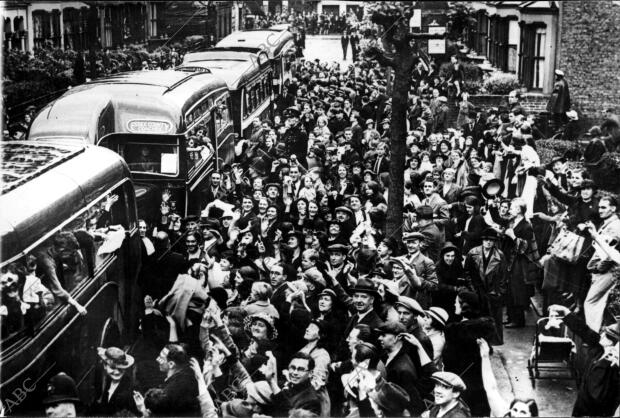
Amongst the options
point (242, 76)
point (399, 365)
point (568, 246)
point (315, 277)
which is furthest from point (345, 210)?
point (242, 76)

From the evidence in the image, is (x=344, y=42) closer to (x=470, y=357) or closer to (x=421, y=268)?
(x=421, y=268)

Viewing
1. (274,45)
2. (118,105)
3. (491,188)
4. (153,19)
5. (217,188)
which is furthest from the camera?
(274,45)

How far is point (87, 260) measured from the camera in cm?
777

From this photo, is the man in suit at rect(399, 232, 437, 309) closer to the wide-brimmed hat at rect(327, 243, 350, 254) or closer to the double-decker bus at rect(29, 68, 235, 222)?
the wide-brimmed hat at rect(327, 243, 350, 254)

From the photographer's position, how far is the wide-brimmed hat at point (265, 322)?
6.83 meters

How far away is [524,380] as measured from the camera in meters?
8.50

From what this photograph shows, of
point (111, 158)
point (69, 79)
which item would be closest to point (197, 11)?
point (69, 79)

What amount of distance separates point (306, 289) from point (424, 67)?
45.4ft

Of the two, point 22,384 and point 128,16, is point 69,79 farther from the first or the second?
point 22,384

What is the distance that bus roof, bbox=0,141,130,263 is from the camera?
630 centimetres

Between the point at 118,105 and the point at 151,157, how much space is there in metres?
0.80

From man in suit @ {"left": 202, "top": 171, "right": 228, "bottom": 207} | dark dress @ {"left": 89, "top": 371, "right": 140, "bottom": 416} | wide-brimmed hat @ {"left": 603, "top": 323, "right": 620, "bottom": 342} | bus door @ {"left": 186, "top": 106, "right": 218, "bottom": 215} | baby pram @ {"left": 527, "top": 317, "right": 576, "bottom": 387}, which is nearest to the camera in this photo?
wide-brimmed hat @ {"left": 603, "top": 323, "right": 620, "bottom": 342}

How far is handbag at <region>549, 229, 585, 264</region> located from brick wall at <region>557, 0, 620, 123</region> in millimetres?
9198

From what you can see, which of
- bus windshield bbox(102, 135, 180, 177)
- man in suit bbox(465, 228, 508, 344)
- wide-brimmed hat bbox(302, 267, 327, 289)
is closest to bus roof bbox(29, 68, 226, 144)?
bus windshield bbox(102, 135, 180, 177)
